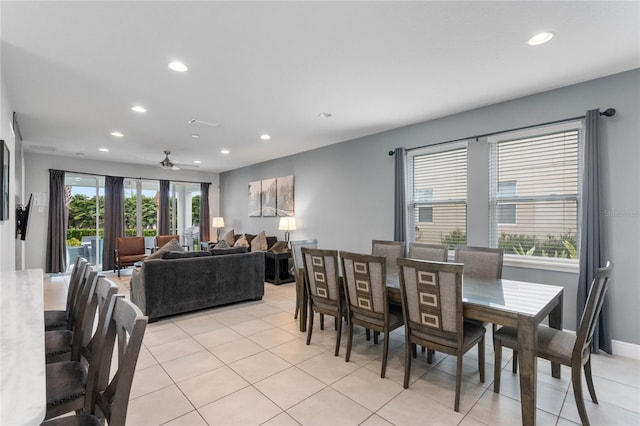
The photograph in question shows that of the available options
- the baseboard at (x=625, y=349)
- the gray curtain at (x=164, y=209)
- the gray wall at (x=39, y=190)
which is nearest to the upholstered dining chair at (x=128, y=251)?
the gray curtain at (x=164, y=209)

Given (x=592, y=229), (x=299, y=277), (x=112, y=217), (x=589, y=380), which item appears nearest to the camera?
(x=589, y=380)

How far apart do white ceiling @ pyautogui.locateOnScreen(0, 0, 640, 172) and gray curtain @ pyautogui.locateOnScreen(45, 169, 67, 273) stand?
2751mm

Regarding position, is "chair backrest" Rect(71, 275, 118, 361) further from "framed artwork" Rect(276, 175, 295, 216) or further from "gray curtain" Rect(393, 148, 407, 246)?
"framed artwork" Rect(276, 175, 295, 216)

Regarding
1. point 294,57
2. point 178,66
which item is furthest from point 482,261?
point 178,66

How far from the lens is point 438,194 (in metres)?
4.36

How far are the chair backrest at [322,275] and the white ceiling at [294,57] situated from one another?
5.72ft

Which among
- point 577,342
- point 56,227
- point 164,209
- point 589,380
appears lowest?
point 589,380

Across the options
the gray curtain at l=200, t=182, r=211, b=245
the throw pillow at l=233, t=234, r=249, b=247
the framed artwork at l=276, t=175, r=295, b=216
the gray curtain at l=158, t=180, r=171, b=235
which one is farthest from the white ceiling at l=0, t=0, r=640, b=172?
the gray curtain at l=200, t=182, r=211, b=245

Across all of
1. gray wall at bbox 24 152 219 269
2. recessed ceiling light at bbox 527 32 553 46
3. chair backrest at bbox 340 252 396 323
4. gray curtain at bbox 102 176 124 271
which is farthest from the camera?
gray curtain at bbox 102 176 124 271

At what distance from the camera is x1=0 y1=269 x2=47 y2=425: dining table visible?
764 millimetres

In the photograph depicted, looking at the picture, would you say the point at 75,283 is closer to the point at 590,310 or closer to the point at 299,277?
the point at 299,277

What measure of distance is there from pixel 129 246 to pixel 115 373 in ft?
22.1

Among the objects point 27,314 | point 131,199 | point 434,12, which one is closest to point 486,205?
point 434,12

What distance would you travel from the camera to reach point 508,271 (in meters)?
3.62
